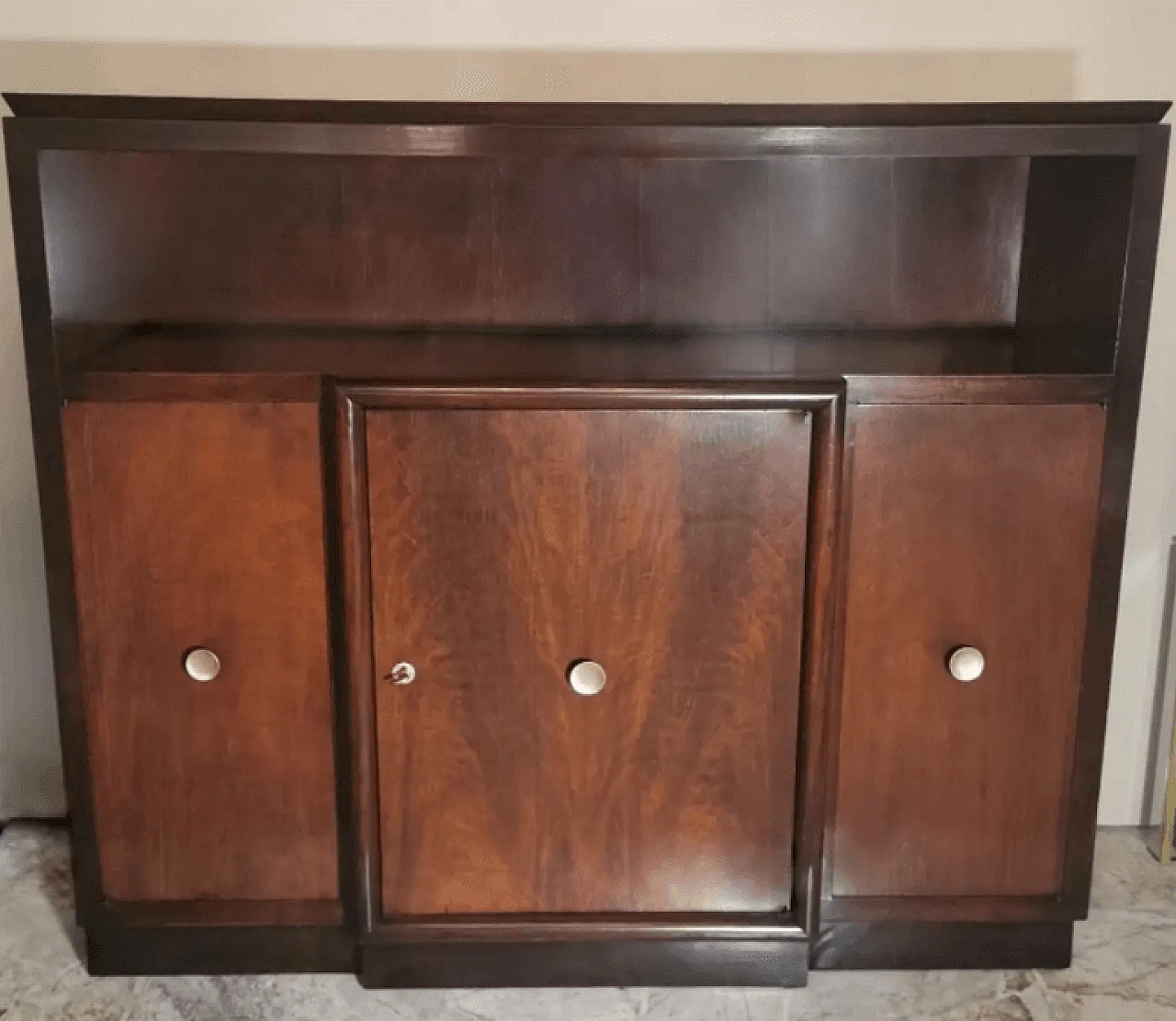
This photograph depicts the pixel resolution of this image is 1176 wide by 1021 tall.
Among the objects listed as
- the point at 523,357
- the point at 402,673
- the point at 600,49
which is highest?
the point at 600,49

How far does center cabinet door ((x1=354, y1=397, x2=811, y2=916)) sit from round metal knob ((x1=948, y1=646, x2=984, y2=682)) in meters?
0.17

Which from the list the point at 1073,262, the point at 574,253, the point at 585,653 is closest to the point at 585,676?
the point at 585,653

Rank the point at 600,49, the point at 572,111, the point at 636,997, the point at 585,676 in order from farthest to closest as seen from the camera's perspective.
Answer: the point at 600,49 → the point at 636,997 → the point at 585,676 → the point at 572,111

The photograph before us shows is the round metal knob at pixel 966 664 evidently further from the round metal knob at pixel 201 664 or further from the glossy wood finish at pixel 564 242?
the round metal knob at pixel 201 664

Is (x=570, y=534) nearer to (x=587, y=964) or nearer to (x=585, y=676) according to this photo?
(x=585, y=676)

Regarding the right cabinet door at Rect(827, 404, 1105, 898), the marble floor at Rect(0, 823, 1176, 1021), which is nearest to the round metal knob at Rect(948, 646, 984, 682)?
the right cabinet door at Rect(827, 404, 1105, 898)

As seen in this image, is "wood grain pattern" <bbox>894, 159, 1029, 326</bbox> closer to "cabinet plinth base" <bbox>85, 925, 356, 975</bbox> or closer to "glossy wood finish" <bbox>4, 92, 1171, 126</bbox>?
"glossy wood finish" <bbox>4, 92, 1171, 126</bbox>

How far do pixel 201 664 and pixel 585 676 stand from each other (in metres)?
0.42

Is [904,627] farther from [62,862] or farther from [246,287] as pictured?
[62,862]

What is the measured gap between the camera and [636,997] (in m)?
1.48

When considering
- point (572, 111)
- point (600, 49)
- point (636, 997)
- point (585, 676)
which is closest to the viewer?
point (572, 111)

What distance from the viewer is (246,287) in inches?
63.1

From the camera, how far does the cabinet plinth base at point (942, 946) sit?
1.51 m

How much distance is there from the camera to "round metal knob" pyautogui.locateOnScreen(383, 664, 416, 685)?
139 centimetres
